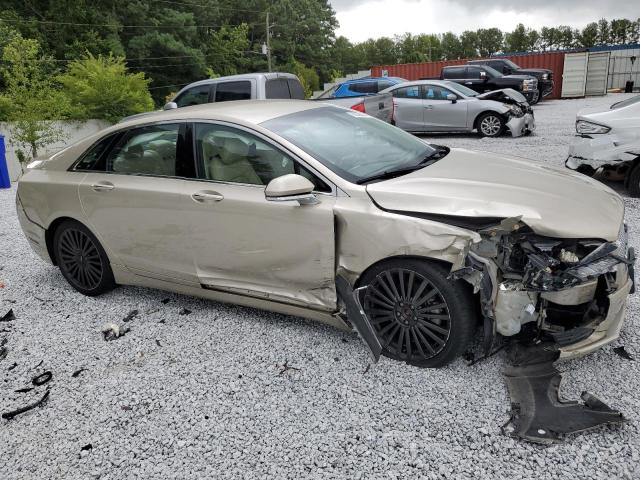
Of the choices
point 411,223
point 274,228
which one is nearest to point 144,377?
point 274,228

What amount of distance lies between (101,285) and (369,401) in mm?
2561

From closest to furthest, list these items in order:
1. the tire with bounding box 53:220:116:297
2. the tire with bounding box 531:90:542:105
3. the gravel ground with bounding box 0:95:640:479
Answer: the gravel ground with bounding box 0:95:640:479 → the tire with bounding box 53:220:116:297 → the tire with bounding box 531:90:542:105

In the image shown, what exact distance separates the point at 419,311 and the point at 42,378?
2359 mm

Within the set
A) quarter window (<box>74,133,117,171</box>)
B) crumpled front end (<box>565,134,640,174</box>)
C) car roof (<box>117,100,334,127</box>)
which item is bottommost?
crumpled front end (<box>565,134,640,174</box>)

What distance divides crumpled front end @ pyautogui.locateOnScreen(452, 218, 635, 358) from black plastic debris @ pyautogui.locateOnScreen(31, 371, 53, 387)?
100 inches

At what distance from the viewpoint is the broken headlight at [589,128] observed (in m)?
6.51

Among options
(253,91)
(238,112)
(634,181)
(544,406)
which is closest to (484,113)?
(253,91)

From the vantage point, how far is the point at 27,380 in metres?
3.31

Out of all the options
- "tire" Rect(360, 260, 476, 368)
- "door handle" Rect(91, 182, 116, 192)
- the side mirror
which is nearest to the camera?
"tire" Rect(360, 260, 476, 368)

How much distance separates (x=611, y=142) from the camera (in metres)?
6.45

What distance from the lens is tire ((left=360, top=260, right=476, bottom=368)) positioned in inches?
112

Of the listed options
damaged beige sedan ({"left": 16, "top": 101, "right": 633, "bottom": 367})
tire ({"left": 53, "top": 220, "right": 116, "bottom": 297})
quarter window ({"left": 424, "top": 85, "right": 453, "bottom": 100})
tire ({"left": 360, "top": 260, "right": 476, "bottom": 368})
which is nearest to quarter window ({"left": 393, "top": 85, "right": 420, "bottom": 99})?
quarter window ({"left": 424, "top": 85, "right": 453, "bottom": 100})

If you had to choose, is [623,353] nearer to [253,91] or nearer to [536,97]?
[253,91]

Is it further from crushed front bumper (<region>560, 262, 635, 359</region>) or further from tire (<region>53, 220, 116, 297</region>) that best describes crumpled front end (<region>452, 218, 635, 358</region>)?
tire (<region>53, 220, 116, 297</region>)
